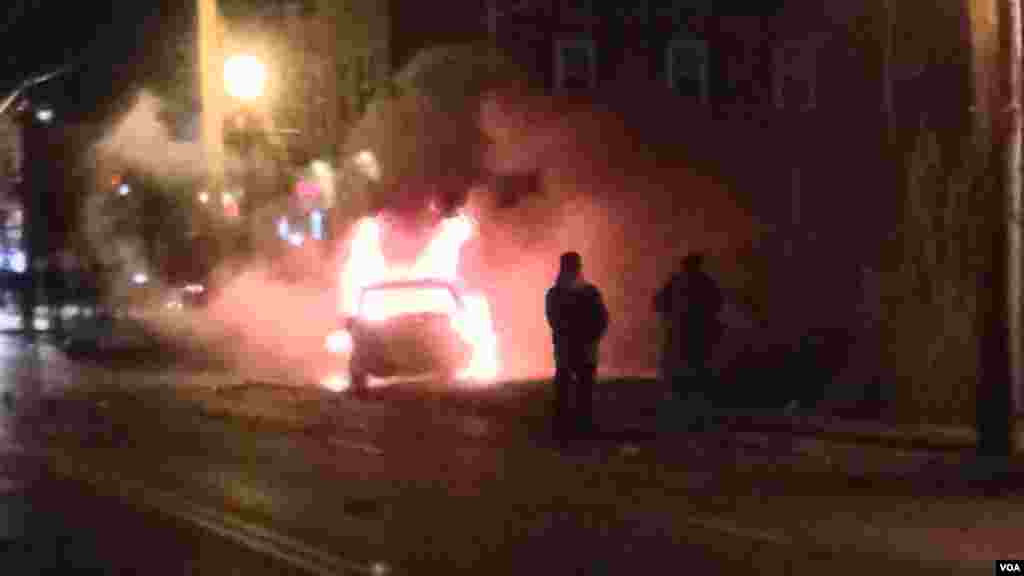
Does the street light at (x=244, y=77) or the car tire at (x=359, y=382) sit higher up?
the street light at (x=244, y=77)

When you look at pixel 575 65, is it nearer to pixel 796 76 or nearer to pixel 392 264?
pixel 796 76

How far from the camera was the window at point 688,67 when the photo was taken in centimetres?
3844

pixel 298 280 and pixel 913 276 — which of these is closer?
pixel 913 276

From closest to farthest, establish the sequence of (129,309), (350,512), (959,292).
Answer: (350,512), (959,292), (129,309)

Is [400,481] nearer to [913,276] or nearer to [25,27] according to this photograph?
[913,276]

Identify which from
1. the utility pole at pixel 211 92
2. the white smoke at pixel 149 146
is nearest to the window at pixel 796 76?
the utility pole at pixel 211 92

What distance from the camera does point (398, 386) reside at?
2127 centimetres

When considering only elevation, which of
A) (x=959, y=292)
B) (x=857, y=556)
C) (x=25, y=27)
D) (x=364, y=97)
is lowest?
(x=857, y=556)

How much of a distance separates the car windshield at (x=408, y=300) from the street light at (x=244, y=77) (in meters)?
7.84

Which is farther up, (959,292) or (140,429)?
(959,292)

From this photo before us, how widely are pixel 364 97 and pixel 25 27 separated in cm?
1686

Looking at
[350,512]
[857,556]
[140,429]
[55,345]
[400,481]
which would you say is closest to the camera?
[857,556]

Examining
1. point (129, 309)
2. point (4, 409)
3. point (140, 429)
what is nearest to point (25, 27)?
point (129, 309)

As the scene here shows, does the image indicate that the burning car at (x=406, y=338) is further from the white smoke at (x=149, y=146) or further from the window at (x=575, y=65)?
the white smoke at (x=149, y=146)
